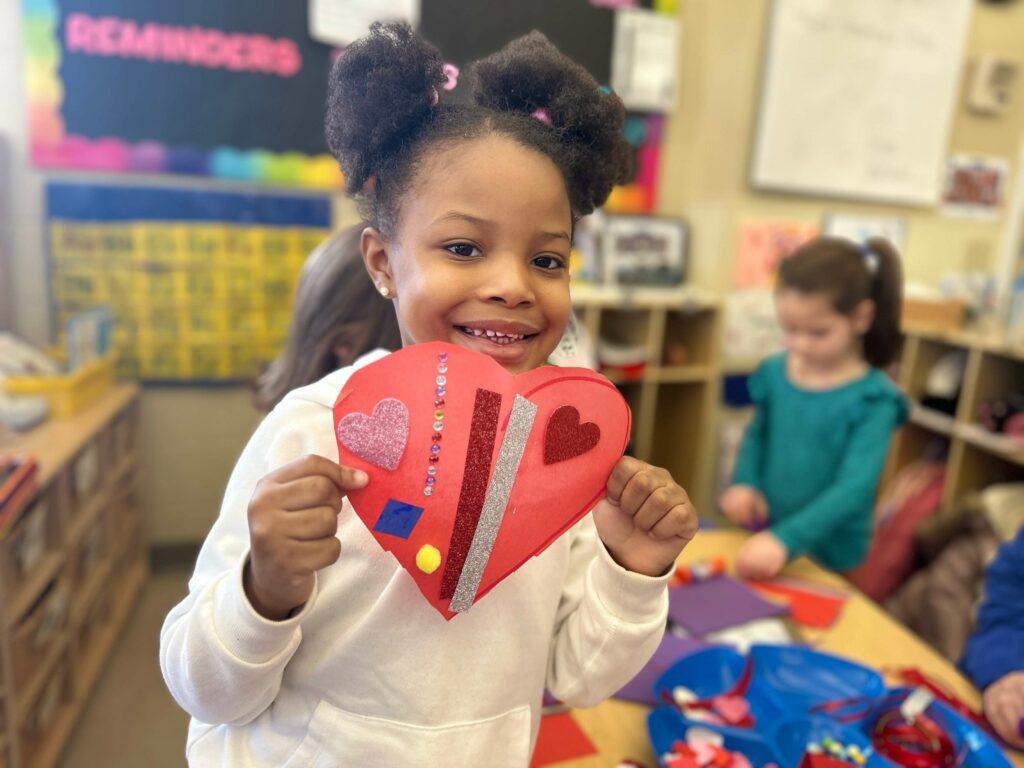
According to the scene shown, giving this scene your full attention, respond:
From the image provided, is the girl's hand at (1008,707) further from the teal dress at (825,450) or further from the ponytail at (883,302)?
the ponytail at (883,302)

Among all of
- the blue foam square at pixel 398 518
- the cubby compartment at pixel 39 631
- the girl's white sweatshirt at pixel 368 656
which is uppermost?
the blue foam square at pixel 398 518

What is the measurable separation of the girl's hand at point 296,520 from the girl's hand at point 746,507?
122 centimetres

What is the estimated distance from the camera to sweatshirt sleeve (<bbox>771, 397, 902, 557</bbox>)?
1.35m

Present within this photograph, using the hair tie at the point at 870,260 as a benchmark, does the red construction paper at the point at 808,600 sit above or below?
below

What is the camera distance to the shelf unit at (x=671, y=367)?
265 cm

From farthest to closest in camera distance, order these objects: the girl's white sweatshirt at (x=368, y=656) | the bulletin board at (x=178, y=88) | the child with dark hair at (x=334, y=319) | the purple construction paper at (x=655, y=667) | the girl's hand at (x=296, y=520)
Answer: the bulletin board at (x=178, y=88) → the child with dark hair at (x=334, y=319) → the purple construction paper at (x=655, y=667) → the girl's white sweatshirt at (x=368, y=656) → the girl's hand at (x=296, y=520)

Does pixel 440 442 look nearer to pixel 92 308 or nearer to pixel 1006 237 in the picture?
pixel 92 308

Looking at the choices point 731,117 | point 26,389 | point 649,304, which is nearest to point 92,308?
point 26,389

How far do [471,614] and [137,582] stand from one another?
230 centimetres

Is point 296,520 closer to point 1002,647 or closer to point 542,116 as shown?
point 542,116

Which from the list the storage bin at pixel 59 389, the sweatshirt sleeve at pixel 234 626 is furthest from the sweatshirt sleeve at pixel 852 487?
the storage bin at pixel 59 389

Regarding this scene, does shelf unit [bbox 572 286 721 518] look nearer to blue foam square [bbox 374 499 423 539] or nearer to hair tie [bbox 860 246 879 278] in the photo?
hair tie [bbox 860 246 879 278]

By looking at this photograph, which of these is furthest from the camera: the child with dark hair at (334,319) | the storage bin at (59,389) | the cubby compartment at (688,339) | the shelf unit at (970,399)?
the cubby compartment at (688,339)

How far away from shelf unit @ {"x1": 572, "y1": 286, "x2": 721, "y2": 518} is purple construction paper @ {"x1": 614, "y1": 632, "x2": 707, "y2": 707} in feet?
4.98
